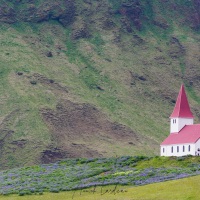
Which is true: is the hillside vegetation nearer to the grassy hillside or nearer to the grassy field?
the grassy hillside

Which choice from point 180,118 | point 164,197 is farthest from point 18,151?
point 164,197

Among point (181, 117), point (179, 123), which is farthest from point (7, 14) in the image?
point (179, 123)

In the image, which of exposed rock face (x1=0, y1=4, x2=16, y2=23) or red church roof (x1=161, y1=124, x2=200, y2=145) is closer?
red church roof (x1=161, y1=124, x2=200, y2=145)

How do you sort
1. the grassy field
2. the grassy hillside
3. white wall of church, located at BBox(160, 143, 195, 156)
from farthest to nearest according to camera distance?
white wall of church, located at BBox(160, 143, 195, 156) → the grassy hillside → the grassy field

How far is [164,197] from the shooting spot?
81750 mm

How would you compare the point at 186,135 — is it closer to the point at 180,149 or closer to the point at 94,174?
the point at 180,149

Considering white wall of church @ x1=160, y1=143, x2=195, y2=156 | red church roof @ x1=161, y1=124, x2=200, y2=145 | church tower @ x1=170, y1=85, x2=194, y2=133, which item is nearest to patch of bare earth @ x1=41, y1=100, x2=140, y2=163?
church tower @ x1=170, y1=85, x2=194, y2=133

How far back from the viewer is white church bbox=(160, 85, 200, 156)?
4630 inches

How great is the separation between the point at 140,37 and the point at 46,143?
4736 cm

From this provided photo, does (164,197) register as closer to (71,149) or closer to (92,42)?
(71,149)

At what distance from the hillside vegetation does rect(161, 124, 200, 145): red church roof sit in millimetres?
31216

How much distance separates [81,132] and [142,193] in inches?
3050

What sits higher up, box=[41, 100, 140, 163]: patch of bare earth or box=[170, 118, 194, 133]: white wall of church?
box=[170, 118, 194, 133]: white wall of church

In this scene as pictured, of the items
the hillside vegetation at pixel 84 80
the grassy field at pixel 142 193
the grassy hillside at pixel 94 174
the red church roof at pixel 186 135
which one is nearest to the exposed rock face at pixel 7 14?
the hillside vegetation at pixel 84 80
